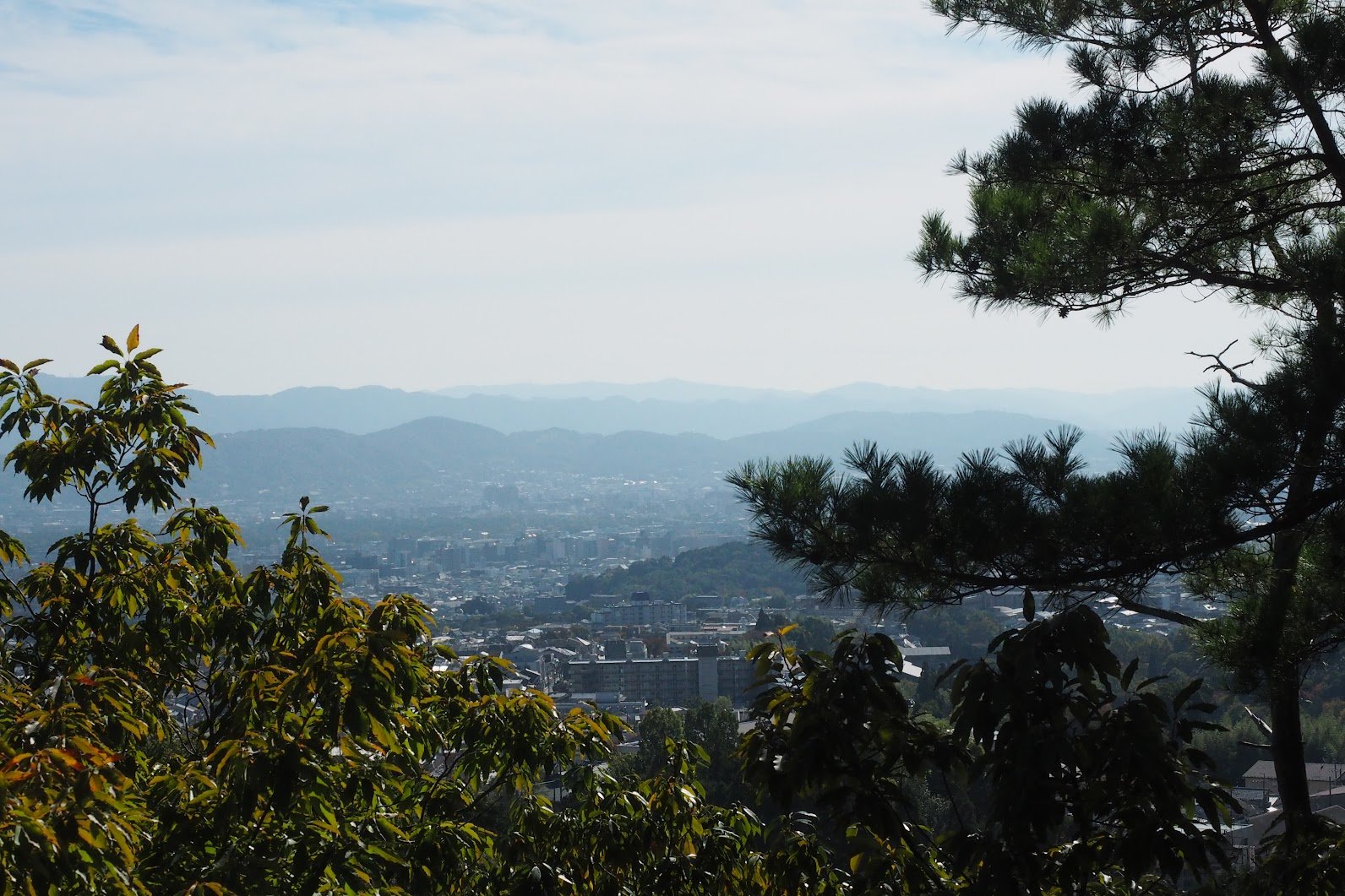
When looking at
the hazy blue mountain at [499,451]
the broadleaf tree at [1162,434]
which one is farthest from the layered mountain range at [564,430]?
the broadleaf tree at [1162,434]

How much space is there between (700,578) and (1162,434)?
43.8 metres

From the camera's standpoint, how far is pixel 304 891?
165cm

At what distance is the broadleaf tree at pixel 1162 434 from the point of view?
2.66 m

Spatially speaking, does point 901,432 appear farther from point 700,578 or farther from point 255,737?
point 255,737

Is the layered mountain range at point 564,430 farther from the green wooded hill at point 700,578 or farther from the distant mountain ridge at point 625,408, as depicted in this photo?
the green wooded hill at point 700,578

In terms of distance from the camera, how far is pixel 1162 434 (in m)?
2.93

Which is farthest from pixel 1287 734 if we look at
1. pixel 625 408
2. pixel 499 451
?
pixel 625 408

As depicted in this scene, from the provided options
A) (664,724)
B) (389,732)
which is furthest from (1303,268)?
(664,724)

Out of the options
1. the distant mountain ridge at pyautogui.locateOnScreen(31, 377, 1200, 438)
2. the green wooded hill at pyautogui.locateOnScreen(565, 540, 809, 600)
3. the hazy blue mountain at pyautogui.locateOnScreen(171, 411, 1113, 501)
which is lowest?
the green wooded hill at pyautogui.locateOnScreen(565, 540, 809, 600)

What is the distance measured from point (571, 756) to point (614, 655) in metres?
26.1

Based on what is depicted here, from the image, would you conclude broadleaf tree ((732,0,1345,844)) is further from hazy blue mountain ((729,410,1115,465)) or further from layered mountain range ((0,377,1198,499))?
hazy blue mountain ((729,410,1115,465))

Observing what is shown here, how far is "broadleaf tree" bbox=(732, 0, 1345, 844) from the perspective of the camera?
2.66 metres

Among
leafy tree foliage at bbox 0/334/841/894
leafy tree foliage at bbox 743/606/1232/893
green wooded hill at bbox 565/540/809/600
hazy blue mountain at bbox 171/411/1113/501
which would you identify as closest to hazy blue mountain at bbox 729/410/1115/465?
hazy blue mountain at bbox 171/411/1113/501

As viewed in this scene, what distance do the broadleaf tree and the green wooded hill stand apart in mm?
40761
